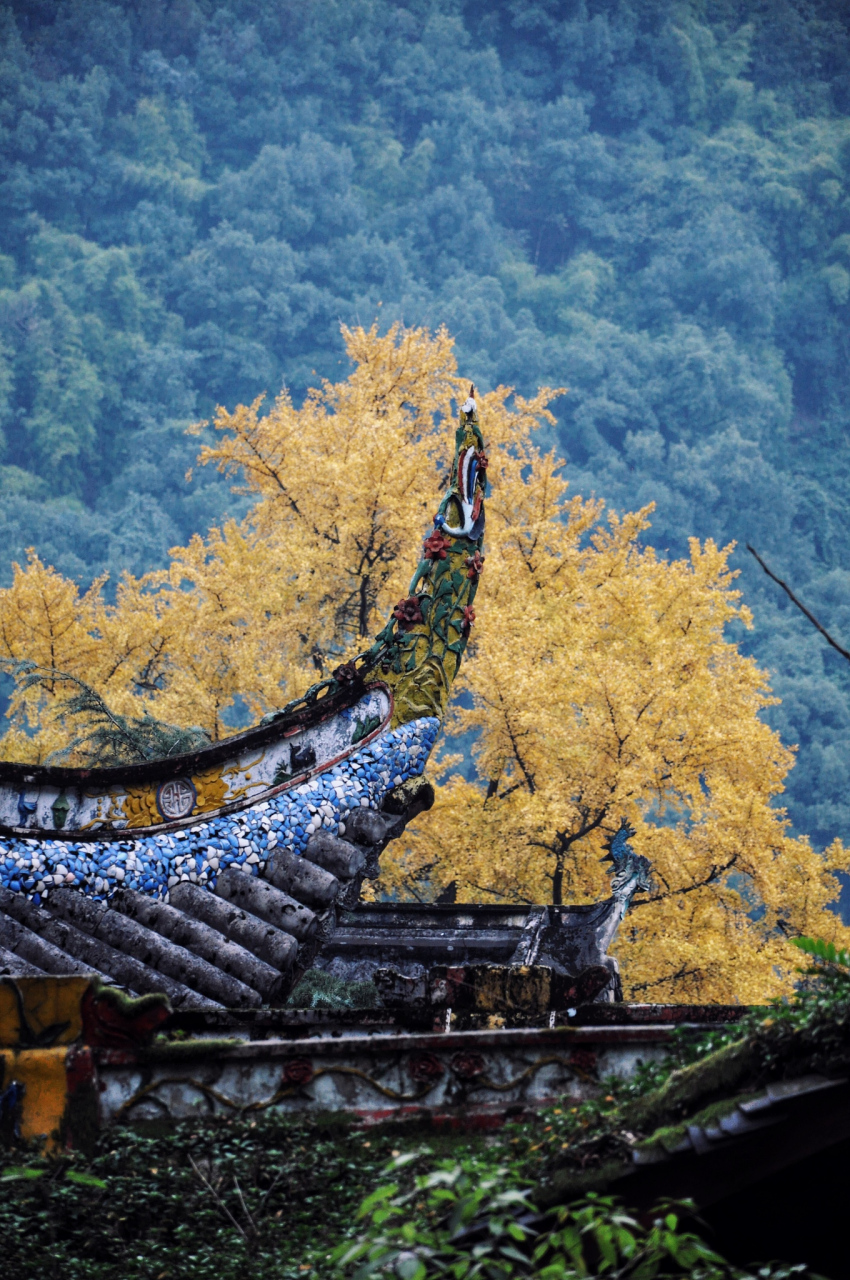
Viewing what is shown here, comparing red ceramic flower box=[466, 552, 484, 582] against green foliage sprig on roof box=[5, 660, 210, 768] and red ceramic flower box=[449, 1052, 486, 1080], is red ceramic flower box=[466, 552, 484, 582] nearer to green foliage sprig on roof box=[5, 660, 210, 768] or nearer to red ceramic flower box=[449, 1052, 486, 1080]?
green foliage sprig on roof box=[5, 660, 210, 768]

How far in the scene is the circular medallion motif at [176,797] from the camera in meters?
8.05

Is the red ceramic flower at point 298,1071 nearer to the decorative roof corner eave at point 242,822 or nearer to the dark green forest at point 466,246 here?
the decorative roof corner eave at point 242,822

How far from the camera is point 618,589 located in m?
18.2

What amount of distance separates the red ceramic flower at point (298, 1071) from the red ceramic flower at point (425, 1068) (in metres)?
0.34

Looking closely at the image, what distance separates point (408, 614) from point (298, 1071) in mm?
4545

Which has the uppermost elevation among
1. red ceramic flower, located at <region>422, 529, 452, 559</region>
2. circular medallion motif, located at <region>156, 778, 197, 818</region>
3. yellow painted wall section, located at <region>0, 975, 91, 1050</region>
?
red ceramic flower, located at <region>422, 529, 452, 559</region>

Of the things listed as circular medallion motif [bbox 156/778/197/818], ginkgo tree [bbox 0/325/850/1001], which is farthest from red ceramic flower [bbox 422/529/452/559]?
ginkgo tree [bbox 0/325/850/1001]

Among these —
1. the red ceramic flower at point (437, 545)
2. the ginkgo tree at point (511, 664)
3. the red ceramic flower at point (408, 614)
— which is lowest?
the red ceramic flower at point (408, 614)

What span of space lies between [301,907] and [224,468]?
44.0ft

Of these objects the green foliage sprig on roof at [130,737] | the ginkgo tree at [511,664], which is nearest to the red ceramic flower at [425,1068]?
the green foliage sprig on roof at [130,737]

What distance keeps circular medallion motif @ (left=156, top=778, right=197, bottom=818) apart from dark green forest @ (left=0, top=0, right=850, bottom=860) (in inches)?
1556

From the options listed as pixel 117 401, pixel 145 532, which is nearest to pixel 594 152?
pixel 117 401

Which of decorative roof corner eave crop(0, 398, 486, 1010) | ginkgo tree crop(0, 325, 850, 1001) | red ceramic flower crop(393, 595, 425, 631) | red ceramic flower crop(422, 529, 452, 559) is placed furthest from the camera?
ginkgo tree crop(0, 325, 850, 1001)

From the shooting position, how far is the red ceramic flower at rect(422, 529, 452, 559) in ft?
29.6
